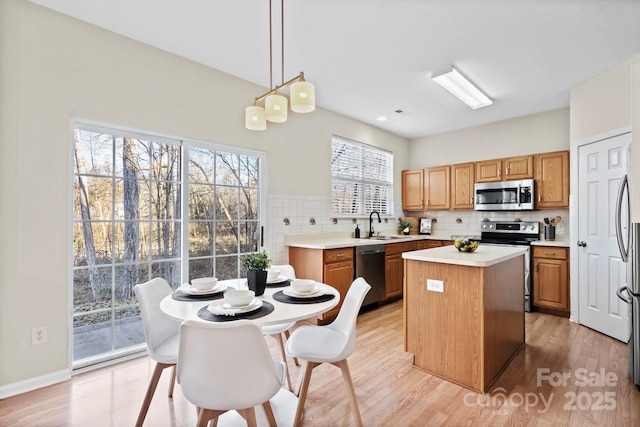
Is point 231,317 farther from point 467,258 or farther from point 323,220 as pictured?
point 323,220

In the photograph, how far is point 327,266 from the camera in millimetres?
3504

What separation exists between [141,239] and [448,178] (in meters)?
4.53

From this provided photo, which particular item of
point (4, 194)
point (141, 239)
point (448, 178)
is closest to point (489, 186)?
point (448, 178)

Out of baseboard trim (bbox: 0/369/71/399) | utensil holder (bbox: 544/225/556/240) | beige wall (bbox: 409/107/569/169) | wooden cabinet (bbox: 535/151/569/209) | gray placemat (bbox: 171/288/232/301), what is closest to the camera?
gray placemat (bbox: 171/288/232/301)

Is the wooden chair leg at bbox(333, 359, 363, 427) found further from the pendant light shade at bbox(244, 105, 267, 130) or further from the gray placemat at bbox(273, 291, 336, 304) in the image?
the pendant light shade at bbox(244, 105, 267, 130)

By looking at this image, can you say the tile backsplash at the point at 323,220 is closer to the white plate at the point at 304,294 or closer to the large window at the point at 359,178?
the large window at the point at 359,178

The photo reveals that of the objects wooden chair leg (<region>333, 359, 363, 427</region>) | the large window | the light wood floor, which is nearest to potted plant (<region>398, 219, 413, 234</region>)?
the large window

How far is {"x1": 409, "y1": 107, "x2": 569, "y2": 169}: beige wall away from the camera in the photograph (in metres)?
4.34

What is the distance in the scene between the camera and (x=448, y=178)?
519 centimetres

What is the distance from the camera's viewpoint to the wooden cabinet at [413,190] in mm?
5551

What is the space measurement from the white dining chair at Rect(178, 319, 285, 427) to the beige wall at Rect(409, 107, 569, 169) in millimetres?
4886

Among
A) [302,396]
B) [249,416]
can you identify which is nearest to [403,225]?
[302,396]

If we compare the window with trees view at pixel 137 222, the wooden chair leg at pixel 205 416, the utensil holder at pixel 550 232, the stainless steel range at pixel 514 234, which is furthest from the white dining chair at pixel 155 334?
the utensil holder at pixel 550 232

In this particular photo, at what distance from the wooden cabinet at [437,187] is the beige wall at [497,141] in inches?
11.7
